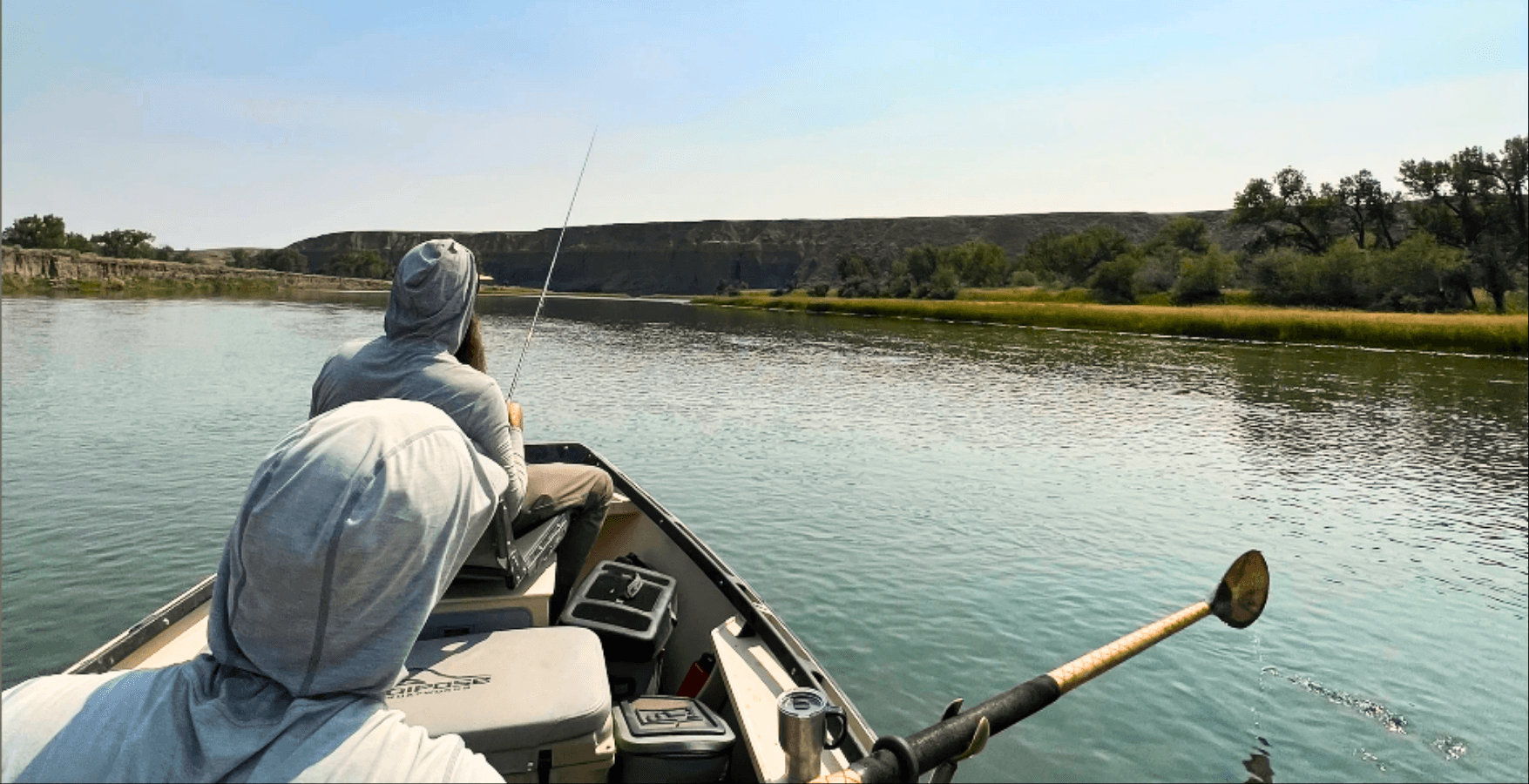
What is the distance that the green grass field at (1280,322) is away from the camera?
4434 centimetres

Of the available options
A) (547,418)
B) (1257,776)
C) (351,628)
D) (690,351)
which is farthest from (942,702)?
(690,351)

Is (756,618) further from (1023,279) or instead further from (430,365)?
(1023,279)

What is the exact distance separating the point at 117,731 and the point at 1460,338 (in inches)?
2200

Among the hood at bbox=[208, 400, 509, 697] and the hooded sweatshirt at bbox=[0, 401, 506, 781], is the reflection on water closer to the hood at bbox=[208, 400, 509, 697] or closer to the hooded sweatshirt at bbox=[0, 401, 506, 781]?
the hooded sweatshirt at bbox=[0, 401, 506, 781]

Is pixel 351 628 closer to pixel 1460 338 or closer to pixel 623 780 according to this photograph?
pixel 623 780

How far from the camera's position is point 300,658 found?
1.54 m

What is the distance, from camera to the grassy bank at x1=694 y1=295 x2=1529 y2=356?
145 ft

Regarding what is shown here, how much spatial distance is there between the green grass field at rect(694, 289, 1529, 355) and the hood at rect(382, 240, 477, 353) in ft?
171

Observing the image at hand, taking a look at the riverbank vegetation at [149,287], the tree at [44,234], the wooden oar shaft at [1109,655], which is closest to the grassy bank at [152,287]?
the riverbank vegetation at [149,287]

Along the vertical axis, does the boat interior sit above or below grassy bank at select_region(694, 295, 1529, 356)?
below

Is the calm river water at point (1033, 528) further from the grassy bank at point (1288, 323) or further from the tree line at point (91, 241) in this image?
the tree line at point (91, 241)

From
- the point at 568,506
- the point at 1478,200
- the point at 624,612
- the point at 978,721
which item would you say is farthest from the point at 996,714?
the point at 1478,200

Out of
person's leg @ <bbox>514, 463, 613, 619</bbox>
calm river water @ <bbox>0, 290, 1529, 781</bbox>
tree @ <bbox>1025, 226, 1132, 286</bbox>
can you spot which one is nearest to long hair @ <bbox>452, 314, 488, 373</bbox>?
person's leg @ <bbox>514, 463, 613, 619</bbox>

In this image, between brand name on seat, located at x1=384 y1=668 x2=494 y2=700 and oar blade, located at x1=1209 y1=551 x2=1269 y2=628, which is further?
oar blade, located at x1=1209 y1=551 x2=1269 y2=628
